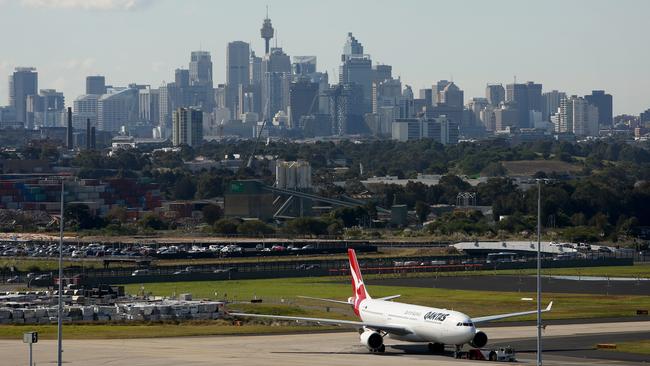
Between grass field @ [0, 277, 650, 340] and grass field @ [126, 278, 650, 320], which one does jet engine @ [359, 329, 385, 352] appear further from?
grass field @ [126, 278, 650, 320]

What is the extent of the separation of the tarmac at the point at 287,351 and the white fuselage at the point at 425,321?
105 centimetres

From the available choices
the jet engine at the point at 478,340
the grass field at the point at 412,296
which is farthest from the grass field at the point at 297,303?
the jet engine at the point at 478,340

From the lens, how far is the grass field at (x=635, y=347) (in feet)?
279

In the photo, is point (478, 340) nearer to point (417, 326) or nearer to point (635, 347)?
point (417, 326)

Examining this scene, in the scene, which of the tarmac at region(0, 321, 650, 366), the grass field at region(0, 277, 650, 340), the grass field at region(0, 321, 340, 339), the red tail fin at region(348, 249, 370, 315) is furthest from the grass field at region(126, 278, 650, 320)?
the red tail fin at region(348, 249, 370, 315)

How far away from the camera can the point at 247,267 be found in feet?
529

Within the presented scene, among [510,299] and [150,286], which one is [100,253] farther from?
[510,299]

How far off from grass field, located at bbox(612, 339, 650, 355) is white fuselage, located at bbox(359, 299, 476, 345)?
9.42 m

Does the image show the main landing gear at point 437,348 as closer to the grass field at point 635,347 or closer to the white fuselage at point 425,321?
the white fuselage at point 425,321

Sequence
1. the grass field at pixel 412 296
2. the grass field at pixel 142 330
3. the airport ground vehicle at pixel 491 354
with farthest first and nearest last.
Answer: the grass field at pixel 412 296, the grass field at pixel 142 330, the airport ground vehicle at pixel 491 354

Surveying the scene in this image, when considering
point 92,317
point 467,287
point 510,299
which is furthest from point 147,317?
point 467,287

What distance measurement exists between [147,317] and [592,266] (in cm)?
7307

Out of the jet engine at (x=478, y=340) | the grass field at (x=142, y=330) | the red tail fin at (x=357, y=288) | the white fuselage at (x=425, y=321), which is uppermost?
the red tail fin at (x=357, y=288)

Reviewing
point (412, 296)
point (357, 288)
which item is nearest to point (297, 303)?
point (412, 296)
